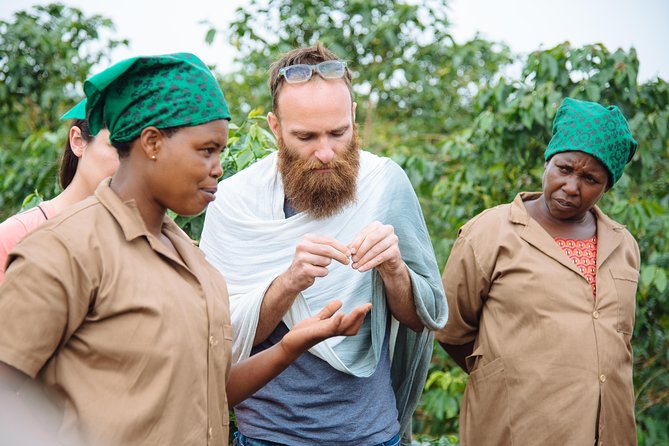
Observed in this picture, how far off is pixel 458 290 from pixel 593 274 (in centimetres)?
53

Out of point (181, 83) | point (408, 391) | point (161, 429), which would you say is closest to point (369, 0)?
point (408, 391)

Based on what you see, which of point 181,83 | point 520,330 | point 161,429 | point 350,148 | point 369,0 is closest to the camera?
point 161,429

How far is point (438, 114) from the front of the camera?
7109 mm

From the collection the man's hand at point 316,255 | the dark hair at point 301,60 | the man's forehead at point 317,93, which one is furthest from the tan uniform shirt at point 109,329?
the dark hair at point 301,60

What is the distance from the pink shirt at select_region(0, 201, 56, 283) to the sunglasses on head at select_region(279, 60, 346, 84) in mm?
915

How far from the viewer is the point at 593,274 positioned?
2.97 meters

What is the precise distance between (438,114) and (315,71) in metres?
4.61

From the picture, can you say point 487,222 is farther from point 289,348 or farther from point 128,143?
point 128,143

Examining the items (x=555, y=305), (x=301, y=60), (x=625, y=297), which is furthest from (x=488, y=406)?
(x=301, y=60)

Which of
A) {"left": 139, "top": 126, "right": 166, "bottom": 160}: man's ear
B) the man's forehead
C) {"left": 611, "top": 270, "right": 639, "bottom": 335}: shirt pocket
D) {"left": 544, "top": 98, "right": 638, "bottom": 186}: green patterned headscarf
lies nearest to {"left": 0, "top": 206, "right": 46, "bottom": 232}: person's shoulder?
{"left": 139, "top": 126, "right": 166, "bottom": 160}: man's ear

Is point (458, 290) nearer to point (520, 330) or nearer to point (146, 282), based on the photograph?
point (520, 330)

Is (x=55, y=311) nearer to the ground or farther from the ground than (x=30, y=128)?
farther from the ground

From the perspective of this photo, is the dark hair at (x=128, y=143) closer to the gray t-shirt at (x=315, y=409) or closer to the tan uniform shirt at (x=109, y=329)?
the tan uniform shirt at (x=109, y=329)

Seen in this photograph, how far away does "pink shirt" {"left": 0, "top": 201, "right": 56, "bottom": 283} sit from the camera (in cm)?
219
